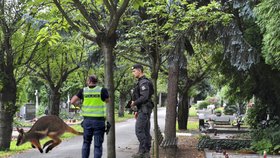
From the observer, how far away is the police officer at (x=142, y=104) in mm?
8773

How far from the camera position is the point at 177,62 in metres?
13.3

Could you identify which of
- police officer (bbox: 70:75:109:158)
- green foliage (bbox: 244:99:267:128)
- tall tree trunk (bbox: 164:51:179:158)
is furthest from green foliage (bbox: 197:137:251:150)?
police officer (bbox: 70:75:109:158)

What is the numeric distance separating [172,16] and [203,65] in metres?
14.9

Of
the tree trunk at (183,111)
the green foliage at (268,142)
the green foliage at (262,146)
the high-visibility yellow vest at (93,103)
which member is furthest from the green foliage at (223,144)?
the tree trunk at (183,111)

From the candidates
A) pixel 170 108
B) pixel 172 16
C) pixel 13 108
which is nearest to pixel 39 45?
pixel 13 108

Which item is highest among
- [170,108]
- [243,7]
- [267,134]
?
[243,7]

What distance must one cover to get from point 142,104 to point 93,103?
5.63ft

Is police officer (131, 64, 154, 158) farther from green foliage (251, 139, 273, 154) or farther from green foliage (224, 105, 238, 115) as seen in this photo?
green foliage (224, 105, 238, 115)

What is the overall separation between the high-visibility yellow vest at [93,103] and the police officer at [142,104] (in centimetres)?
142

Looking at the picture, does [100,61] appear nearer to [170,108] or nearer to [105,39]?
[170,108]

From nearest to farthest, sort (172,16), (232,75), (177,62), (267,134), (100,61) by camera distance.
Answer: (172,16) → (177,62) → (267,134) → (100,61) → (232,75)

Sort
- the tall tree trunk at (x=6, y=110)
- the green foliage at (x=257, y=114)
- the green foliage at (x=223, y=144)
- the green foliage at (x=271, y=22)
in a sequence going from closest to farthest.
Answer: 1. the green foliage at (x=271, y=22)
2. the green foliage at (x=223, y=144)
3. the tall tree trunk at (x=6, y=110)
4. the green foliage at (x=257, y=114)

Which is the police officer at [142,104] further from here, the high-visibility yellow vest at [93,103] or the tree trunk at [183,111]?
the tree trunk at [183,111]

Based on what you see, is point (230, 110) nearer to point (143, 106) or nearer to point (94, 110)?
point (143, 106)
